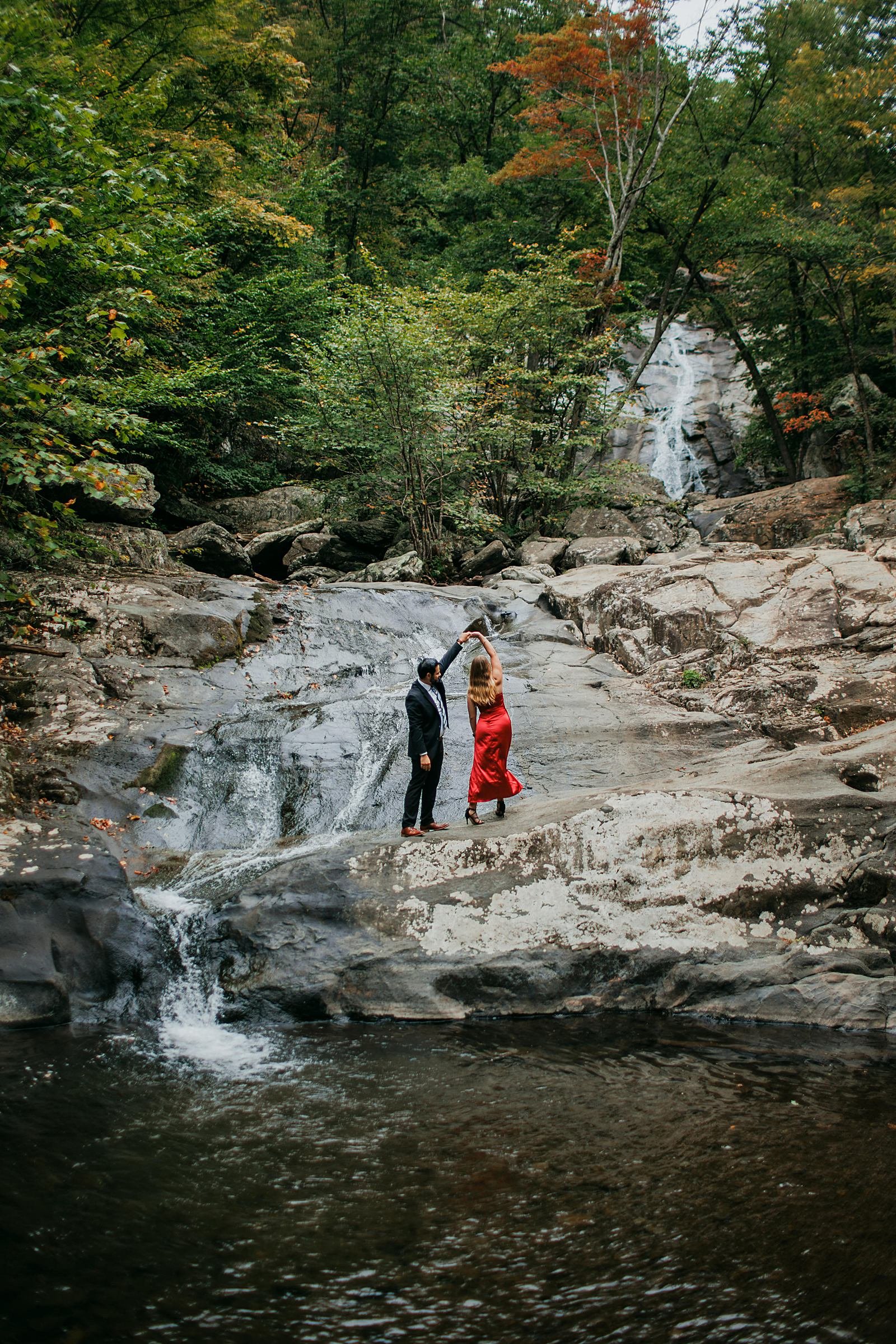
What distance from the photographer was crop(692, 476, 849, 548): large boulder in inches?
746

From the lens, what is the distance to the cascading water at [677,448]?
26484 mm

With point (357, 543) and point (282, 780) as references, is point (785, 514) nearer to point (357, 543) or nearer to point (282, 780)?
point (357, 543)

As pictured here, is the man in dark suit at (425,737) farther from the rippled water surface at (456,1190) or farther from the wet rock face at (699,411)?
Answer: the wet rock face at (699,411)

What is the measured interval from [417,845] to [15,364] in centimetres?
561

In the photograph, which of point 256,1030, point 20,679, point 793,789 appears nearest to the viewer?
point 256,1030

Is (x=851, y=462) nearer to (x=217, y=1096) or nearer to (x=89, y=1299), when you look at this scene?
(x=217, y=1096)

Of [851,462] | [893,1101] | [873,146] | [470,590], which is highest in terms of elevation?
[873,146]

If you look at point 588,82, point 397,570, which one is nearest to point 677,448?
point 588,82

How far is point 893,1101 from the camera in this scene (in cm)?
480

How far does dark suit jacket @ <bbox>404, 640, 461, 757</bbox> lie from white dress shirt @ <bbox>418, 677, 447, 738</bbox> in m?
0.02

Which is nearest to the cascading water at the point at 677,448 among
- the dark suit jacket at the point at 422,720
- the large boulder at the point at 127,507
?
the large boulder at the point at 127,507

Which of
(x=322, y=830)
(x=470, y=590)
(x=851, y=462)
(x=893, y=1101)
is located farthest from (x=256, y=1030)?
(x=851, y=462)

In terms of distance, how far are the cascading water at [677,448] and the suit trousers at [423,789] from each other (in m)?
20.3

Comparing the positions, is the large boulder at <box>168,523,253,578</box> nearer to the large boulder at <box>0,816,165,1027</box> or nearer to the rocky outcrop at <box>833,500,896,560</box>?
the large boulder at <box>0,816,165,1027</box>
